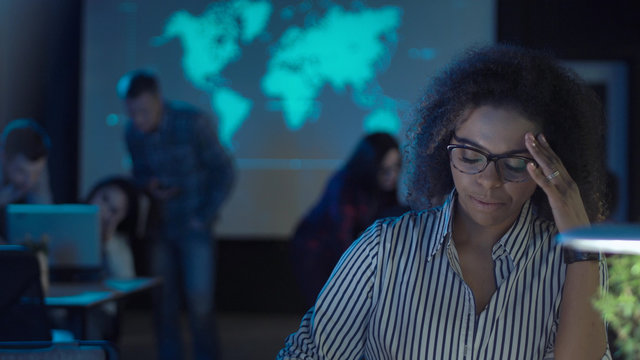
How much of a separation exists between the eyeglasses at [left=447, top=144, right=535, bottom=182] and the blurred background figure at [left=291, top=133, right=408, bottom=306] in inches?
80.2

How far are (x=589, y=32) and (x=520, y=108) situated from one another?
18.5 ft

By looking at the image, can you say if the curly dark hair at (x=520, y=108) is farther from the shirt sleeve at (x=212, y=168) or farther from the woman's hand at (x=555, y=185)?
the shirt sleeve at (x=212, y=168)

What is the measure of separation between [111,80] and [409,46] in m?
2.56

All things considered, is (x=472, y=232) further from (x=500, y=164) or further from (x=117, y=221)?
(x=117, y=221)

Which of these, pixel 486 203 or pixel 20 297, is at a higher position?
pixel 486 203

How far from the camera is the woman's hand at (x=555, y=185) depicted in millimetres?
1403

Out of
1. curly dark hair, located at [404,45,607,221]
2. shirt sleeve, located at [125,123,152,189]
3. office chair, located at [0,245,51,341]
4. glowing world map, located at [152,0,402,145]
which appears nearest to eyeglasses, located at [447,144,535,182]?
curly dark hair, located at [404,45,607,221]

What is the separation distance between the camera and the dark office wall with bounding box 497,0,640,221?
6641 millimetres

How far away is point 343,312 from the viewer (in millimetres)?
1461

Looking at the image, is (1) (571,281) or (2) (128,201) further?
(2) (128,201)

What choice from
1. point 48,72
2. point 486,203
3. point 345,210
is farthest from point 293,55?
point 486,203

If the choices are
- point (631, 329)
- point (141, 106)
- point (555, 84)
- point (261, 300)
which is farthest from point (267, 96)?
point (631, 329)

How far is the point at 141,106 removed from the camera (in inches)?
182

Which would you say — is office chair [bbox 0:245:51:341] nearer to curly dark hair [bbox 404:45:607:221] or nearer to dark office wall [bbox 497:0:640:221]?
curly dark hair [bbox 404:45:607:221]
